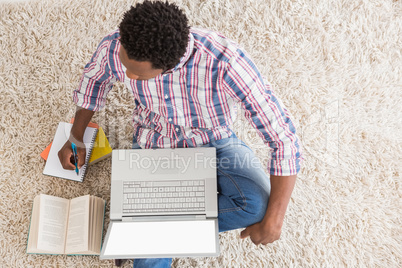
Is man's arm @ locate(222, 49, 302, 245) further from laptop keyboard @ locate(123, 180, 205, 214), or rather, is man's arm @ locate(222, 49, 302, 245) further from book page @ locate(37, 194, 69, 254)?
book page @ locate(37, 194, 69, 254)

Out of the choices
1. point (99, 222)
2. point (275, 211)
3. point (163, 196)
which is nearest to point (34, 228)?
point (99, 222)

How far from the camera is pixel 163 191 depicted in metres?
1.10

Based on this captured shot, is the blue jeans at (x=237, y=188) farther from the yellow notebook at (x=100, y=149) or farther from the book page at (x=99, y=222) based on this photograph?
the yellow notebook at (x=100, y=149)

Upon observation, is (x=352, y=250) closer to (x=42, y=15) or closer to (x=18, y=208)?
(x=18, y=208)

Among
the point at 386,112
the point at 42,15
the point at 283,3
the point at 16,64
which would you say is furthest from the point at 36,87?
the point at 386,112

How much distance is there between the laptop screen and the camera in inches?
38.1

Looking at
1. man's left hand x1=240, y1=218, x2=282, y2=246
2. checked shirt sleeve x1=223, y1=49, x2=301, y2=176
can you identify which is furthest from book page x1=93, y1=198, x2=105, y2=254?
checked shirt sleeve x1=223, y1=49, x2=301, y2=176

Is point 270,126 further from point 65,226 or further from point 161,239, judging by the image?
point 65,226

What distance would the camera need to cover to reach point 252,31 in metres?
1.48

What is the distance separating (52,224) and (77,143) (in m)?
0.30

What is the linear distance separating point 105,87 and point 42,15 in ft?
2.09

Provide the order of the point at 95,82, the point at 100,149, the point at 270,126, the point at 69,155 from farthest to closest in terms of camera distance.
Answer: the point at 100,149 → the point at 69,155 → the point at 95,82 → the point at 270,126

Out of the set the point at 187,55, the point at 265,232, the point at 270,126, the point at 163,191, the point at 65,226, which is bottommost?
the point at 65,226

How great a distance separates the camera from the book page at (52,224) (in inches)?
49.5
